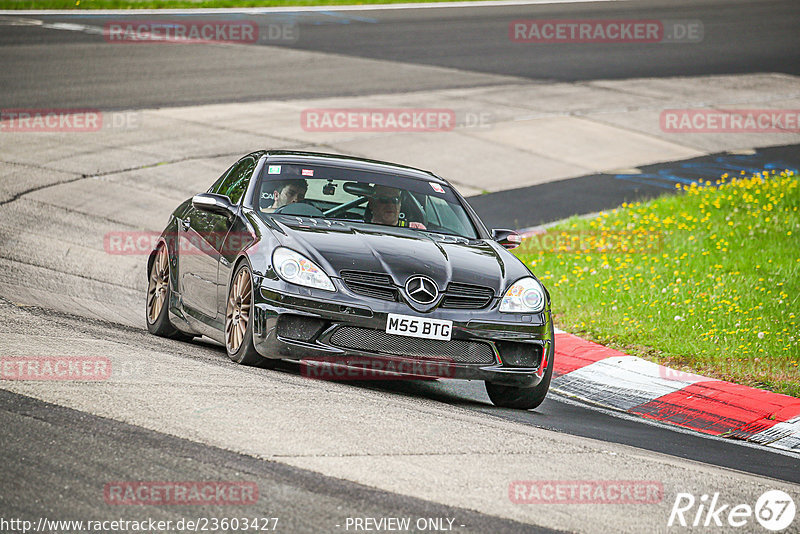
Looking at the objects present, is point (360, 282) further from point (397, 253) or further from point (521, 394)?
point (521, 394)

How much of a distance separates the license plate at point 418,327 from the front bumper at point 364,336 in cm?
3

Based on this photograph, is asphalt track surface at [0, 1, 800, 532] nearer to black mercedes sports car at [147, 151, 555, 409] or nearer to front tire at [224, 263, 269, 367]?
front tire at [224, 263, 269, 367]

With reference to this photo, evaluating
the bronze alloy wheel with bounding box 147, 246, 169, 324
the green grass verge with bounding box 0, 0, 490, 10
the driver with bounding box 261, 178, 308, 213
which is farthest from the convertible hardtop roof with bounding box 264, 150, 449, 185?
the green grass verge with bounding box 0, 0, 490, 10

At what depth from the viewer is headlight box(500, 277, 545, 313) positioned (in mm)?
7445

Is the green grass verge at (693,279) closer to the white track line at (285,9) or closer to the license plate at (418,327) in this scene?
the license plate at (418,327)

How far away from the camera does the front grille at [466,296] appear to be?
23.7ft

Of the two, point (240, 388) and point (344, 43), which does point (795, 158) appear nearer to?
point (344, 43)

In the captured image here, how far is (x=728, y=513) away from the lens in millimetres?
5145

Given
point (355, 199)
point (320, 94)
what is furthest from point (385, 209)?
point (320, 94)

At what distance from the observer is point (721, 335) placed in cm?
984

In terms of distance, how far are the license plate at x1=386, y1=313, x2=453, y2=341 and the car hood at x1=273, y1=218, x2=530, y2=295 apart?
0.76ft

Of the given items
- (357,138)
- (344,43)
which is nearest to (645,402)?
(357,138)

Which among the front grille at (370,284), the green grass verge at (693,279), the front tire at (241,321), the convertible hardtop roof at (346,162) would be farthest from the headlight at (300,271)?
the green grass verge at (693,279)

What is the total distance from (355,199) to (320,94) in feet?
46.7
